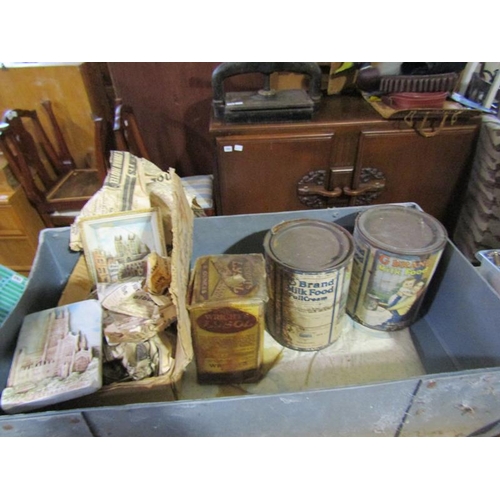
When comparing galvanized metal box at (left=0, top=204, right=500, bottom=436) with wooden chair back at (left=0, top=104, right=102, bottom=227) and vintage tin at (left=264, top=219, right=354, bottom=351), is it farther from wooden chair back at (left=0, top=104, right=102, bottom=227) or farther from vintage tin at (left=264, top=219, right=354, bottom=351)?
wooden chair back at (left=0, top=104, right=102, bottom=227)

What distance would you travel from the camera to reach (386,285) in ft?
2.70

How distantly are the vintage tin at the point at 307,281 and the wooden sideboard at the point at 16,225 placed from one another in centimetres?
118

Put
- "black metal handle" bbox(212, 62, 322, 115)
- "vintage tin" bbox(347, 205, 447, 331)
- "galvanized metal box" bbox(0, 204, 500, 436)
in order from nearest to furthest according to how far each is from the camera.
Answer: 1. "galvanized metal box" bbox(0, 204, 500, 436)
2. "vintage tin" bbox(347, 205, 447, 331)
3. "black metal handle" bbox(212, 62, 322, 115)

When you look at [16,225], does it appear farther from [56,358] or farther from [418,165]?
[418,165]

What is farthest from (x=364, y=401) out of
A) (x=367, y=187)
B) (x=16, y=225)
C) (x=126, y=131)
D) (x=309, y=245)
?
(x=16, y=225)

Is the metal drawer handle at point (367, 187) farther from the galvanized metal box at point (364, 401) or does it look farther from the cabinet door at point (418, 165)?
the galvanized metal box at point (364, 401)

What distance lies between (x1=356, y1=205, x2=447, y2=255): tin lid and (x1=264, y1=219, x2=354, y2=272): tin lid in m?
0.07

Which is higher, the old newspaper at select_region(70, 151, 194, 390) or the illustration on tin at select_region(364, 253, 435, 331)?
the old newspaper at select_region(70, 151, 194, 390)

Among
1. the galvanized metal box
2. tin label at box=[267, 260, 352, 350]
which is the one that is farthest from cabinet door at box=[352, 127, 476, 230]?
tin label at box=[267, 260, 352, 350]

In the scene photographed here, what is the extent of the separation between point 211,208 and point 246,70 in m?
0.50

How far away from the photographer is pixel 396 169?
120 cm

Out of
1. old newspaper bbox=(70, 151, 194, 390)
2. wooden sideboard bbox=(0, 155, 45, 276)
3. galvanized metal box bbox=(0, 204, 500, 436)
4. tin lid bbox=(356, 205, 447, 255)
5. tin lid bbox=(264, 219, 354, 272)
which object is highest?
old newspaper bbox=(70, 151, 194, 390)

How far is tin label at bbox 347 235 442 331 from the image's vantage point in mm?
786

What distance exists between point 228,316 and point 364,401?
0.29 metres
